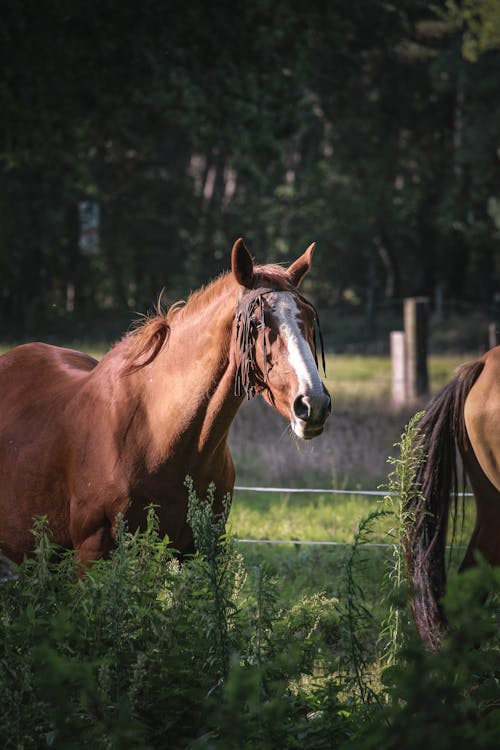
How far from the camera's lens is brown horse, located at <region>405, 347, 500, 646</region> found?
5324 mm

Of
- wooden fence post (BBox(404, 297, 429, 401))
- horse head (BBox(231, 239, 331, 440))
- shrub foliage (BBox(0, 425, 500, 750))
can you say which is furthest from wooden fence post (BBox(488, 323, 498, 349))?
shrub foliage (BBox(0, 425, 500, 750))

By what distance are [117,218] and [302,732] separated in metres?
30.2

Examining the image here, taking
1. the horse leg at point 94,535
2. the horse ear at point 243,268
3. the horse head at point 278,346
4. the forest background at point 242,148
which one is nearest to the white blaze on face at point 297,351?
the horse head at point 278,346

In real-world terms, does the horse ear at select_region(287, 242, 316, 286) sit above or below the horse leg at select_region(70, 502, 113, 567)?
above

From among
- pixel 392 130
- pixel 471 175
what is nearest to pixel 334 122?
pixel 392 130

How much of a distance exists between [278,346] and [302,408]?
31cm

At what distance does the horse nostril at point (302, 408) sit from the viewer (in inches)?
146

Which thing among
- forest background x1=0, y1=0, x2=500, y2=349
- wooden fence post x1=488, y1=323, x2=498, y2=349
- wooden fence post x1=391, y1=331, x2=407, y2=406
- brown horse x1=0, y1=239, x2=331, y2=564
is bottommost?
wooden fence post x1=391, y1=331, x2=407, y2=406

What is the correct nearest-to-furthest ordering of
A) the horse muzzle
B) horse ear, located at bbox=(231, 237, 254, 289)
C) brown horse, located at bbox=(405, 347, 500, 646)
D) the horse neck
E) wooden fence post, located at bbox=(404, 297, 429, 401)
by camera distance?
the horse muzzle
horse ear, located at bbox=(231, 237, 254, 289)
the horse neck
brown horse, located at bbox=(405, 347, 500, 646)
wooden fence post, located at bbox=(404, 297, 429, 401)

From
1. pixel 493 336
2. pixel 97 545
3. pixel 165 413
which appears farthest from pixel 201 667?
pixel 493 336

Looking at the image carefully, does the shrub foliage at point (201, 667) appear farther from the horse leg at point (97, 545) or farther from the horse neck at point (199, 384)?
the horse neck at point (199, 384)

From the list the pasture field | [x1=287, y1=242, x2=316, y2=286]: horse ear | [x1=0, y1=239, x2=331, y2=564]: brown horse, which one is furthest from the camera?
[x1=287, y1=242, x2=316, y2=286]: horse ear

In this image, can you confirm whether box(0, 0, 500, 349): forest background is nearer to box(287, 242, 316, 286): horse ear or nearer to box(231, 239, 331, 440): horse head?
box(287, 242, 316, 286): horse ear

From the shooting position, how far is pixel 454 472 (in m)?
5.58
